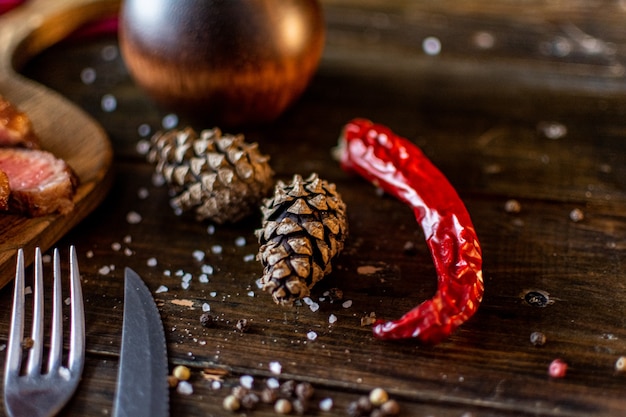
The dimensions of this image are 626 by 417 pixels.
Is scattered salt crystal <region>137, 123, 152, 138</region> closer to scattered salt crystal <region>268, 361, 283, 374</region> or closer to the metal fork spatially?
the metal fork

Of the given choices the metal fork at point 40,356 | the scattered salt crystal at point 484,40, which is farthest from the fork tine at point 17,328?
the scattered salt crystal at point 484,40

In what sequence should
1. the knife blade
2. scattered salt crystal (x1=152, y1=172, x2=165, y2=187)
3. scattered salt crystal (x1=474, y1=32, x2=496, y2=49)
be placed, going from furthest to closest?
1. scattered salt crystal (x1=474, y1=32, x2=496, y2=49)
2. scattered salt crystal (x1=152, y1=172, x2=165, y2=187)
3. the knife blade

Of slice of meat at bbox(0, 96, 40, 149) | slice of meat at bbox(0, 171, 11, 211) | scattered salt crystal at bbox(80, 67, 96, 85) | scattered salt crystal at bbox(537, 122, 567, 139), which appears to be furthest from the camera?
scattered salt crystal at bbox(80, 67, 96, 85)

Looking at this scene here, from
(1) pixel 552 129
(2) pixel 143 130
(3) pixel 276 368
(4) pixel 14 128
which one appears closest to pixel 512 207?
(1) pixel 552 129

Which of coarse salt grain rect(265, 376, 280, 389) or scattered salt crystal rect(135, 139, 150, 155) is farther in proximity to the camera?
scattered salt crystal rect(135, 139, 150, 155)

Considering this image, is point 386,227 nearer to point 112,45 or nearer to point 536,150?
point 536,150

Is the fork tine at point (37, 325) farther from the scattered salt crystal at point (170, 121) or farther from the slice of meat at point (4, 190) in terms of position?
the scattered salt crystal at point (170, 121)

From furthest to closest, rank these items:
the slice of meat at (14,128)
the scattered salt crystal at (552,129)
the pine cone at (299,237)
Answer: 1. the scattered salt crystal at (552,129)
2. the slice of meat at (14,128)
3. the pine cone at (299,237)

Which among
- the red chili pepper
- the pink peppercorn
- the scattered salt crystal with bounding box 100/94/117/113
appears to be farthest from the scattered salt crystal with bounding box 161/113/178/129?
the pink peppercorn
